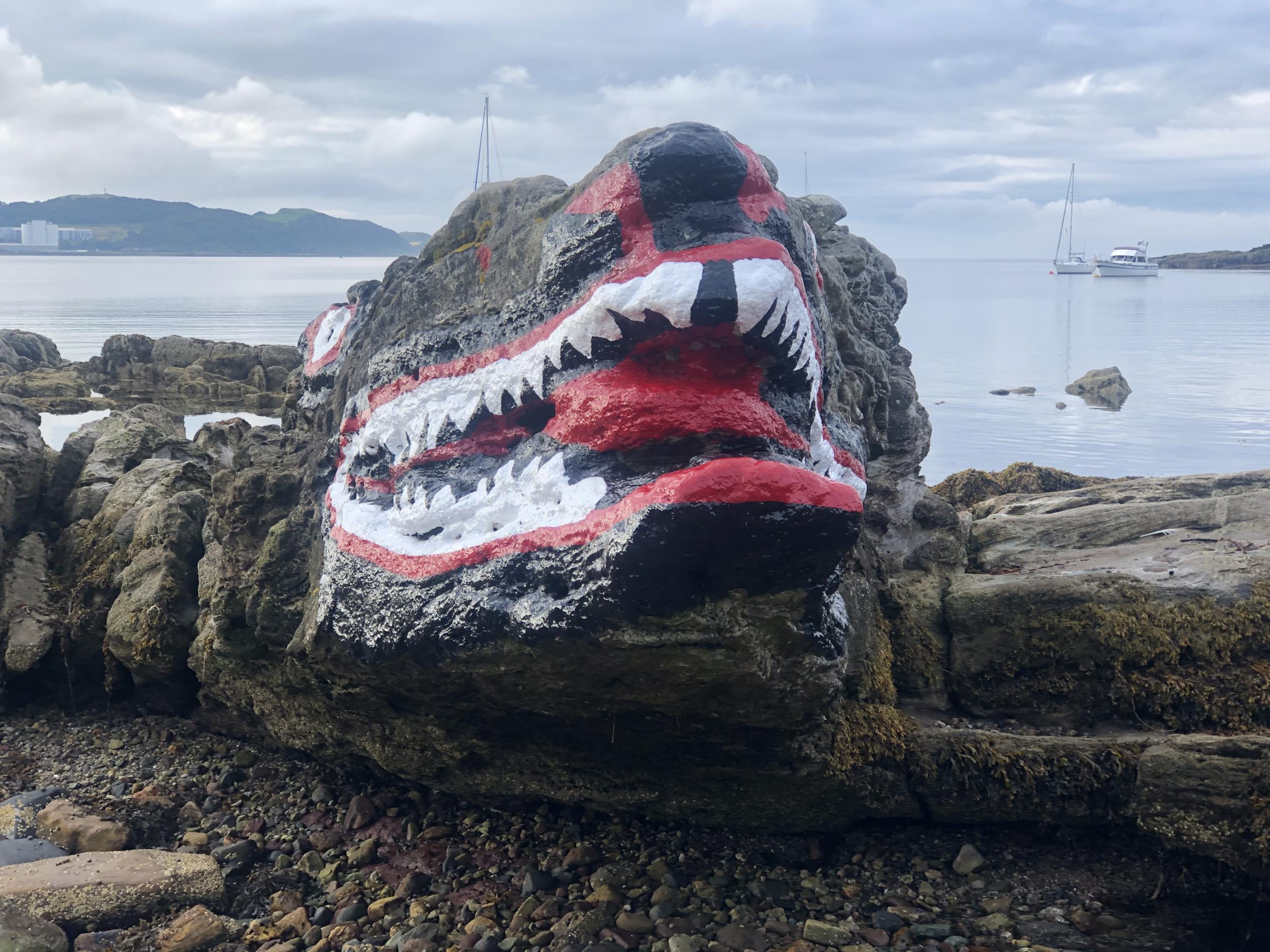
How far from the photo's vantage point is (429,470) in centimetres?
486

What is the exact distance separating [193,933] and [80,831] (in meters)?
1.46

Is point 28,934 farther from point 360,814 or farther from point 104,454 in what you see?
point 104,454

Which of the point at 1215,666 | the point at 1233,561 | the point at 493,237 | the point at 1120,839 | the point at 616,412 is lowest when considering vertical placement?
the point at 1120,839

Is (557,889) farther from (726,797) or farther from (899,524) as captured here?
(899,524)

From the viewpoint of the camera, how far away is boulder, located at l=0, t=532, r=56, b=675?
7.32 metres

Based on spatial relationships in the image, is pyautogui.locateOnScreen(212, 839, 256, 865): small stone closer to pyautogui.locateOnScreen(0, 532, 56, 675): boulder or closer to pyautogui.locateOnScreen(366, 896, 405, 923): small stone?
pyautogui.locateOnScreen(366, 896, 405, 923): small stone

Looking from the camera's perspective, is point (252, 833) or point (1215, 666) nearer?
point (1215, 666)

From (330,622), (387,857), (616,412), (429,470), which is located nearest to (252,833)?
(387,857)

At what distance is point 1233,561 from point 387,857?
482cm

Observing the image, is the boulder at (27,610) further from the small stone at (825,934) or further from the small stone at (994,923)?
the small stone at (994,923)

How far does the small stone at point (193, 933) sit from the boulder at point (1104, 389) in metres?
19.5

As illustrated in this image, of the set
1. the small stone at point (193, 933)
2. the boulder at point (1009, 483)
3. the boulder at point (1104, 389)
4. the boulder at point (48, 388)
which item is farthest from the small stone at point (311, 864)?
the boulder at point (48, 388)

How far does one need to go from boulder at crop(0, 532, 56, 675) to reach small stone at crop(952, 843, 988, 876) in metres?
6.53

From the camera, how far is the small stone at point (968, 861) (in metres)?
4.68
